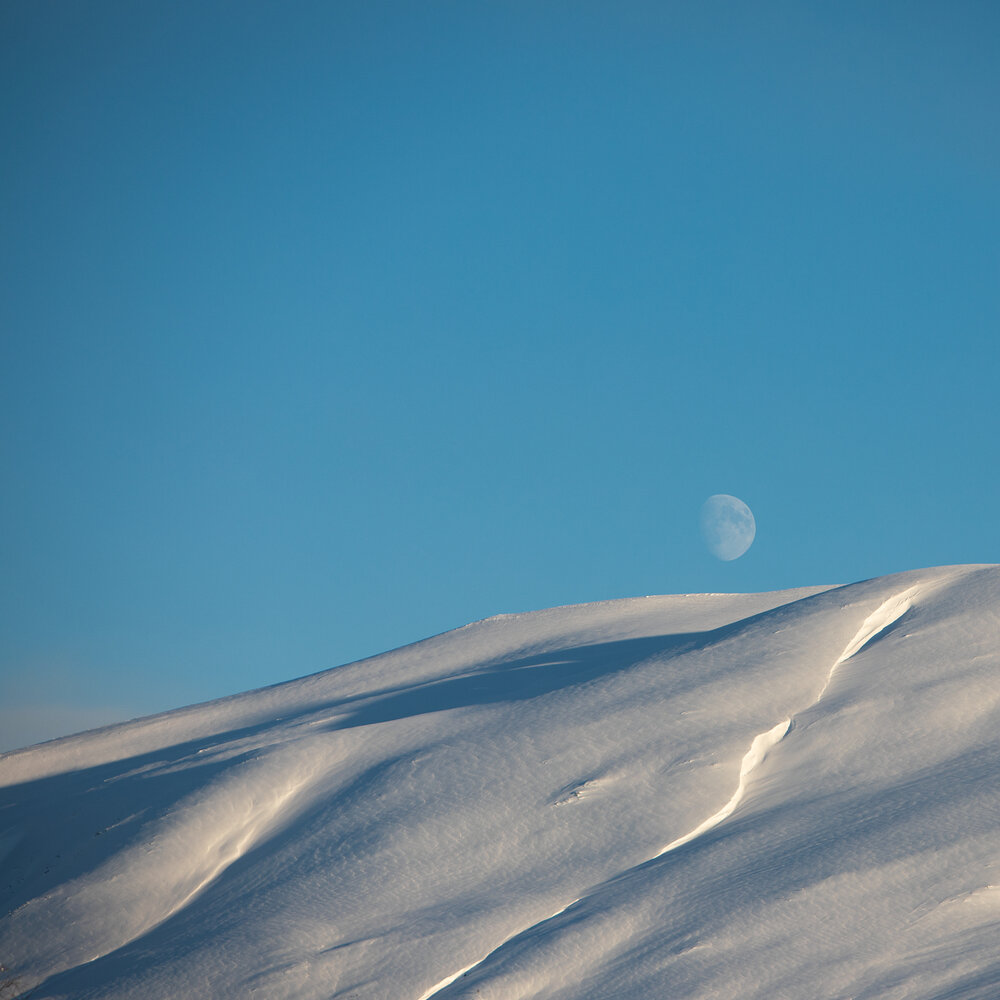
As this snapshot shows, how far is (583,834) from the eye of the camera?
66.9ft

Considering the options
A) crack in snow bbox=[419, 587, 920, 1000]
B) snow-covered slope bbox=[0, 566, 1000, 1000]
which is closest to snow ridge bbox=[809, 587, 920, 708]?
crack in snow bbox=[419, 587, 920, 1000]

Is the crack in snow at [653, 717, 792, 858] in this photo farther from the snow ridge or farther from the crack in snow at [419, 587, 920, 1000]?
the snow ridge

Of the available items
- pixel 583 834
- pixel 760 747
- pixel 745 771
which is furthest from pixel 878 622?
pixel 583 834

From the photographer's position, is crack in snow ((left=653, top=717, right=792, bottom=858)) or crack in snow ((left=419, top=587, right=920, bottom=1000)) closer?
crack in snow ((left=419, top=587, right=920, bottom=1000))

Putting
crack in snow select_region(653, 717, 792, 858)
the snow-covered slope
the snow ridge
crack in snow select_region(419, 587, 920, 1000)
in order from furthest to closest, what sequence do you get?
the snow ridge
crack in snow select_region(653, 717, 792, 858)
crack in snow select_region(419, 587, 920, 1000)
the snow-covered slope

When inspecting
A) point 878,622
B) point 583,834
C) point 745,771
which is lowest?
point 745,771

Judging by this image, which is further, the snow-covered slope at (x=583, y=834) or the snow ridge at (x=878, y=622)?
the snow ridge at (x=878, y=622)

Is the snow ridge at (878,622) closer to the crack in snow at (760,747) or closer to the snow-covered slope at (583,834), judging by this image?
the crack in snow at (760,747)

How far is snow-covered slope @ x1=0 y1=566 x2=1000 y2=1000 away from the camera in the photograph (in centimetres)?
1602

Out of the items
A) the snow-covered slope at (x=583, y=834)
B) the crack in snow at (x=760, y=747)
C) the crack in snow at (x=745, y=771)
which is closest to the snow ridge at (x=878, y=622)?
the crack in snow at (x=760, y=747)

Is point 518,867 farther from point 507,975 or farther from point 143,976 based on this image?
point 143,976

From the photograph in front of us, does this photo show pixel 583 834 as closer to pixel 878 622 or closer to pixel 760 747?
pixel 760 747

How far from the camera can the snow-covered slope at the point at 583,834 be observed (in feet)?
52.5

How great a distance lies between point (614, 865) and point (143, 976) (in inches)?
361
